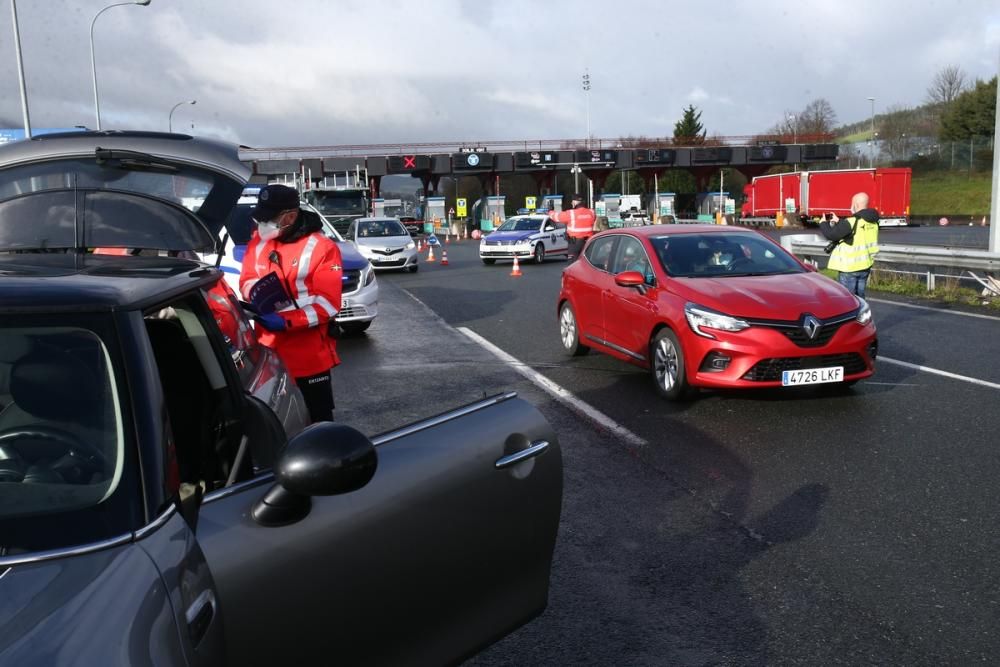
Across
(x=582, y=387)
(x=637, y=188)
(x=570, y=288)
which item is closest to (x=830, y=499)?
(x=582, y=387)

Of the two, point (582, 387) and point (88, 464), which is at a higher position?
point (88, 464)

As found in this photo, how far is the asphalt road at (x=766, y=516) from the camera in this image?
147 inches

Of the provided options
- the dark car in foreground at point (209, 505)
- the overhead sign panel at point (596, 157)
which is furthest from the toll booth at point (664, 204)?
the dark car in foreground at point (209, 505)

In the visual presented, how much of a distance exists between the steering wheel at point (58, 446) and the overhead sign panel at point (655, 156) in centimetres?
6555

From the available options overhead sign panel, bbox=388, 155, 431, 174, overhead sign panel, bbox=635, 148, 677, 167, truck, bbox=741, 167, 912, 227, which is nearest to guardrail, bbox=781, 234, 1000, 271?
truck, bbox=741, 167, 912, 227

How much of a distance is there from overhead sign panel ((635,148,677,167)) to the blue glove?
63332 mm

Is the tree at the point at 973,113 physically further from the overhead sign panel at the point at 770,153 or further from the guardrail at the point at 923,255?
the guardrail at the point at 923,255

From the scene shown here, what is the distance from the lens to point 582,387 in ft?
29.3

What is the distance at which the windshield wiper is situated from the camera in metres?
3.85

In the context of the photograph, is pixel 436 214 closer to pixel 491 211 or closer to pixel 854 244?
pixel 491 211

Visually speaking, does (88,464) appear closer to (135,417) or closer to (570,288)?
(135,417)

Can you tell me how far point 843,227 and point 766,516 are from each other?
708 cm

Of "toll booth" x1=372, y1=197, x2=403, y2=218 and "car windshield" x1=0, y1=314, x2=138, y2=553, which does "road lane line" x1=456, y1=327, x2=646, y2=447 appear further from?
"toll booth" x1=372, y1=197, x2=403, y2=218

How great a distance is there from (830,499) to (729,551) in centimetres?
108
